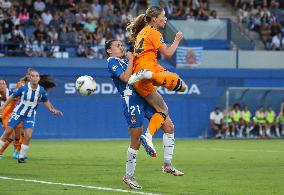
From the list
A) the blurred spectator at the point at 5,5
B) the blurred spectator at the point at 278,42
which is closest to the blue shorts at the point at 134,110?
the blurred spectator at the point at 5,5

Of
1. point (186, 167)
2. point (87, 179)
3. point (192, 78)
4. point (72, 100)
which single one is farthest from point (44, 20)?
point (87, 179)

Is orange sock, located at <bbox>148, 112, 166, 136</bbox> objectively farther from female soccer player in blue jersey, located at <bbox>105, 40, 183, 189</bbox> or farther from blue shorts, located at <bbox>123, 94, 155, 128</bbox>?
blue shorts, located at <bbox>123, 94, 155, 128</bbox>

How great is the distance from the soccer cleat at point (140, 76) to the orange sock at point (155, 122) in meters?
0.94

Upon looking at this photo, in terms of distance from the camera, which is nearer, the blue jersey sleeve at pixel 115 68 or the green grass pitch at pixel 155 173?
the green grass pitch at pixel 155 173

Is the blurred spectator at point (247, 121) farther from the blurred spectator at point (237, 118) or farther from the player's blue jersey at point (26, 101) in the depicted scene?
the player's blue jersey at point (26, 101)

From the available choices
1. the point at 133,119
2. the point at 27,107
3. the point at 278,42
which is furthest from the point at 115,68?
the point at 278,42

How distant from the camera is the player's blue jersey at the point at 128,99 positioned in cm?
1241

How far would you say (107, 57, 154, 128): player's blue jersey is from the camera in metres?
12.4

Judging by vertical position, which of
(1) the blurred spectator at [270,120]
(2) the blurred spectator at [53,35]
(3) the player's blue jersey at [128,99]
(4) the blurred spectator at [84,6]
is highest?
(3) the player's blue jersey at [128,99]

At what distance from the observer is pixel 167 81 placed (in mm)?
12758

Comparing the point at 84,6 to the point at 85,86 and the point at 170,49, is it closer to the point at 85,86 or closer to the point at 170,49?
the point at 85,86

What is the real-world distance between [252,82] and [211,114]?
98.4 inches

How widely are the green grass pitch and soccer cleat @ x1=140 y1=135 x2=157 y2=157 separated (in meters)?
0.51

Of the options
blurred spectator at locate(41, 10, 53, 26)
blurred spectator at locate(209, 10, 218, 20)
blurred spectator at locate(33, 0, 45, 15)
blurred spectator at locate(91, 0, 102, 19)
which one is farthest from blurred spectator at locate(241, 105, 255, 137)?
blurred spectator at locate(33, 0, 45, 15)
